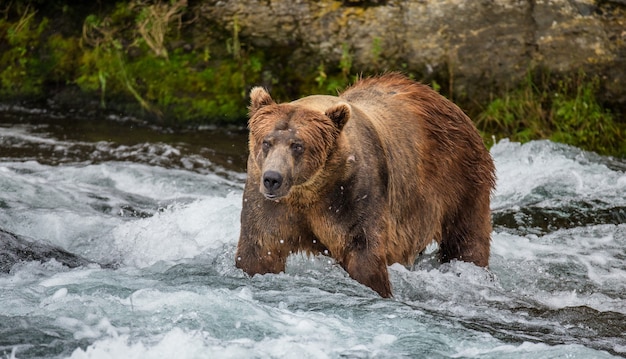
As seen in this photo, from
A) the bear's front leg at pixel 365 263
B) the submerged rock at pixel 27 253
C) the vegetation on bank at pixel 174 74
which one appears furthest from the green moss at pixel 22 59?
the bear's front leg at pixel 365 263

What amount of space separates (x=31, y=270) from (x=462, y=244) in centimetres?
304

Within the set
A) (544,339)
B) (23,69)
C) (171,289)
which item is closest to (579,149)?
(544,339)

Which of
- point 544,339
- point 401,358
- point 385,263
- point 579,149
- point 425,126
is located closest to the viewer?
point 401,358

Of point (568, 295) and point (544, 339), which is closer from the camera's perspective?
point (544, 339)

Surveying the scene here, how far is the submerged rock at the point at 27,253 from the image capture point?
644 centimetres

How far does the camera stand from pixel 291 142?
5.83 m

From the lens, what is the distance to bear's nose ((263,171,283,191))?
5645 millimetres

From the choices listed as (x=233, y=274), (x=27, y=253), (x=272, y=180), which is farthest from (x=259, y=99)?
(x=27, y=253)

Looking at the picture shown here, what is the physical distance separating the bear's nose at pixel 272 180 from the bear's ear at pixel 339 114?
556 millimetres

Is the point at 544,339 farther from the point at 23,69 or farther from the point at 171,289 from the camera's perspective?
the point at 23,69

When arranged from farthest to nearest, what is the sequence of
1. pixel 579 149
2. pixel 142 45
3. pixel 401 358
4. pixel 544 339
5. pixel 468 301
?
pixel 142 45
pixel 579 149
pixel 468 301
pixel 544 339
pixel 401 358

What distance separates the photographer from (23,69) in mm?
12484

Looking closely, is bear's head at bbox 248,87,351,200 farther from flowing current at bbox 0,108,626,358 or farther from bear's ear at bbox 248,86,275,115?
flowing current at bbox 0,108,626,358

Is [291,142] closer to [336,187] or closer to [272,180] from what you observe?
[272,180]
